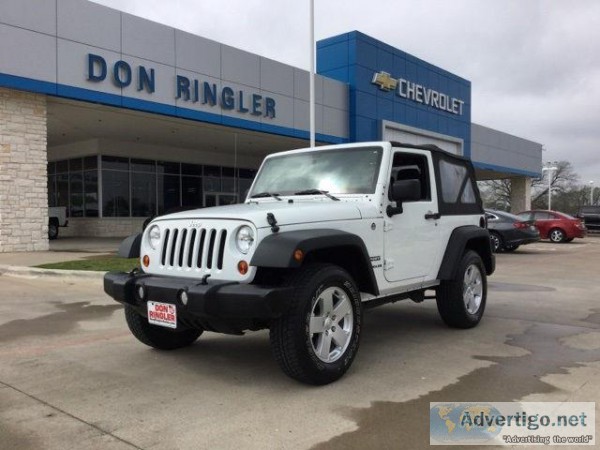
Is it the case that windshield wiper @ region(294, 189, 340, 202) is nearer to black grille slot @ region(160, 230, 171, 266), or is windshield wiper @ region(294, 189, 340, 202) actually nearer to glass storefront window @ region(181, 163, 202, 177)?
black grille slot @ region(160, 230, 171, 266)

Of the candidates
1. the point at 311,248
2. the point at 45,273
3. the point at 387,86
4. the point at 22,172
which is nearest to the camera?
the point at 311,248

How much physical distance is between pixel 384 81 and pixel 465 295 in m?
21.4

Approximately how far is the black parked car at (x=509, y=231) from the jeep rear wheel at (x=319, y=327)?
13.6m

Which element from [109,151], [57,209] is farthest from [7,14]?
[57,209]

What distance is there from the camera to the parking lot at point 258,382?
11.0 feet

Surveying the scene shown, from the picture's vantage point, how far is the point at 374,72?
25.7m

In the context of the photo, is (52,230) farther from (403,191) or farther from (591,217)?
(591,217)

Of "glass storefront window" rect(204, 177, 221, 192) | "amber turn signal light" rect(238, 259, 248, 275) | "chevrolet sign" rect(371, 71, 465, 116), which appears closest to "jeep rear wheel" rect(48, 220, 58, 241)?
"glass storefront window" rect(204, 177, 221, 192)

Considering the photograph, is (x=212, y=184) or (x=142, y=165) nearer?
(x=142, y=165)

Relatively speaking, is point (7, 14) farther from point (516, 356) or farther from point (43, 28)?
point (516, 356)

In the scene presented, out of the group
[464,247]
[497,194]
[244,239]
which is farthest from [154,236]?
[497,194]

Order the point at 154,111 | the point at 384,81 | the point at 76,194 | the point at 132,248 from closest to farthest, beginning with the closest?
the point at 132,248 < the point at 154,111 < the point at 76,194 < the point at 384,81

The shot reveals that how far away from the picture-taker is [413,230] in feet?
17.4

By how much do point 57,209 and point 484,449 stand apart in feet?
81.7
